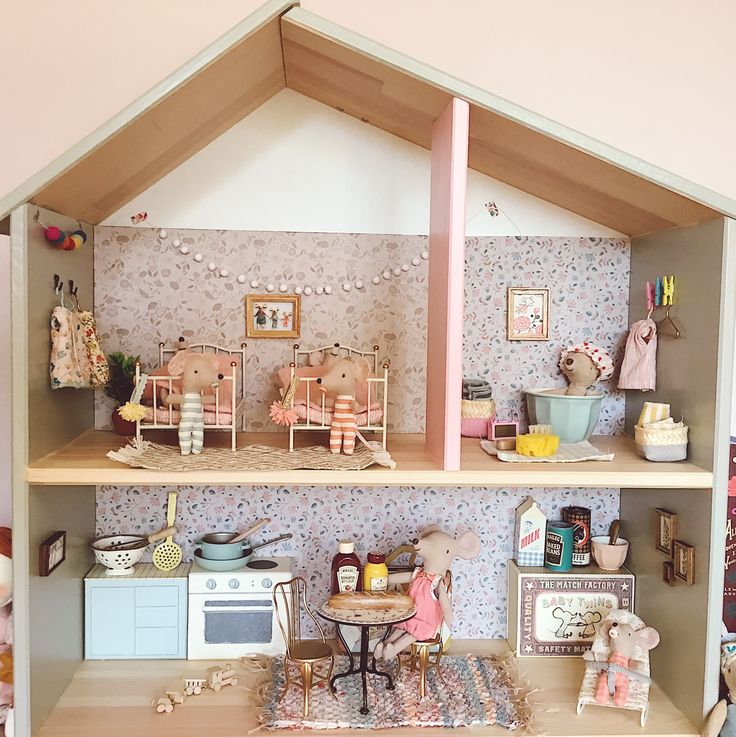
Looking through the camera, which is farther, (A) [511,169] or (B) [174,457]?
(A) [511,169]

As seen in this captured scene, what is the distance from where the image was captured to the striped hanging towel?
1.65 meters

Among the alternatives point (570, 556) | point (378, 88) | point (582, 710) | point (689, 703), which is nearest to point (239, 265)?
point (378, 88)

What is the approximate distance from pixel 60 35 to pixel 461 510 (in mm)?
1399

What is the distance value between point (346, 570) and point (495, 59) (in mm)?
1203

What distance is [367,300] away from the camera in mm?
1814

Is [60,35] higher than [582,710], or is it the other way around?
[60,35]

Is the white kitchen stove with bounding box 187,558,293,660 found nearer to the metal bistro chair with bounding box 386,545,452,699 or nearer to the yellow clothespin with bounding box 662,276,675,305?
the metal bistro chair with bounding box 386,545,452,699

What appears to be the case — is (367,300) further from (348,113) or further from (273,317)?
(348,113)

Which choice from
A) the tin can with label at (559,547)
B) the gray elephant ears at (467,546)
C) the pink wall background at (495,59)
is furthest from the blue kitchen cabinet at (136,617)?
the pink wall background at (495,59)

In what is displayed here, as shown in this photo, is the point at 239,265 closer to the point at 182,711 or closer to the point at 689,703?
the point at 182,711

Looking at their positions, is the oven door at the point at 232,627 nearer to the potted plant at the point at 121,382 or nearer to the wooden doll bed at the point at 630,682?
the potted plant at the point at 121,382

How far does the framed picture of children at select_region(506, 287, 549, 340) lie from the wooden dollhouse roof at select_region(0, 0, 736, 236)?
222mm

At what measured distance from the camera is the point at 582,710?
5.07 feet

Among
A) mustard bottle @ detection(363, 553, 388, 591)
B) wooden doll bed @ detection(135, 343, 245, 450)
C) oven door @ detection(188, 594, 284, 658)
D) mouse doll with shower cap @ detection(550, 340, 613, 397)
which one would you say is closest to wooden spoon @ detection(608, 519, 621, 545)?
mouse doll with shower cap @ detection(550, 340, 613, 397)
